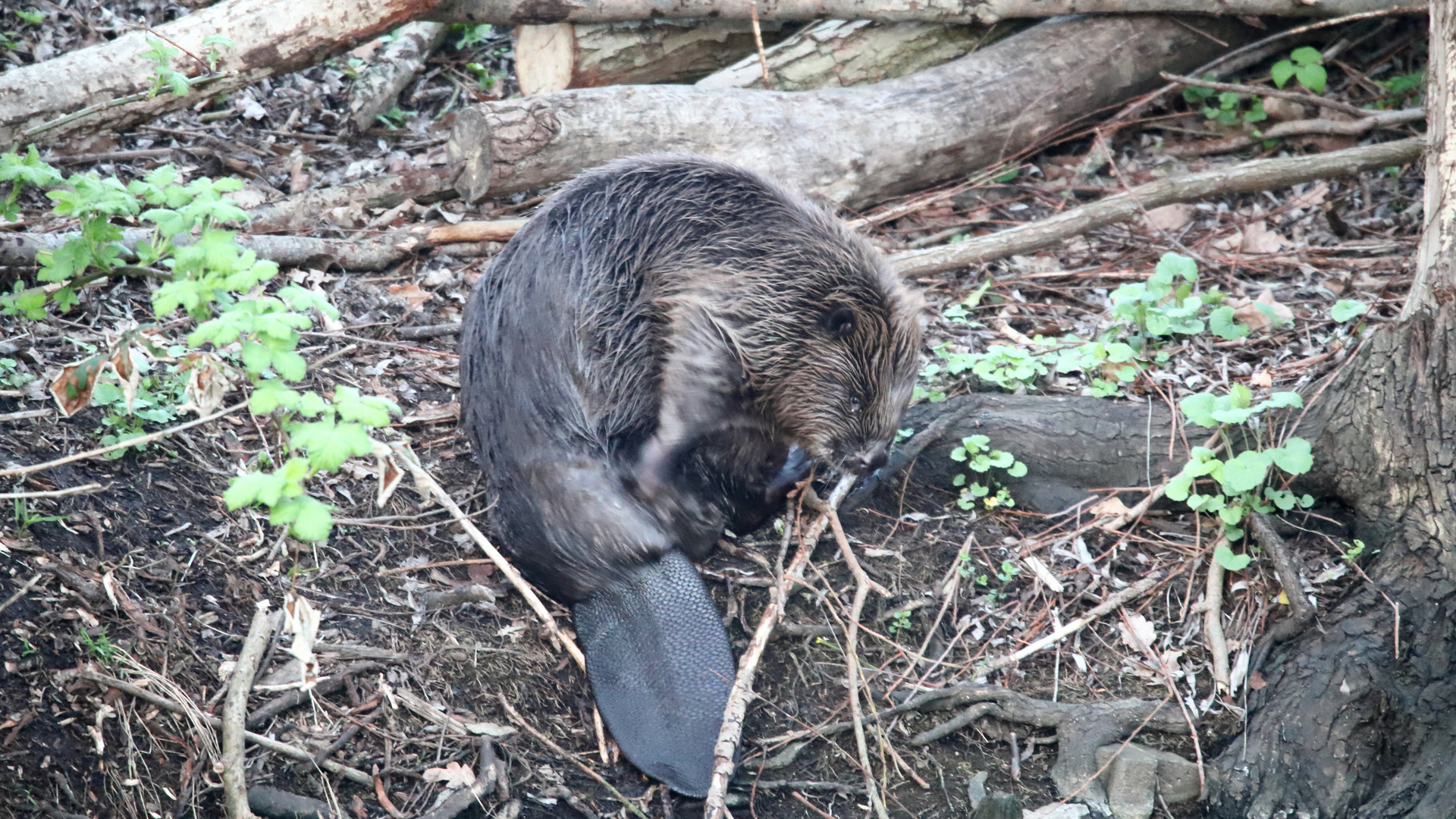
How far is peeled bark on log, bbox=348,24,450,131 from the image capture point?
491cm

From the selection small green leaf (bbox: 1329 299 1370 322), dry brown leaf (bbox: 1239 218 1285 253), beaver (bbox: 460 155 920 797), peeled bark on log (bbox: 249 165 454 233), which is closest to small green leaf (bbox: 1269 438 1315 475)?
small green leaf (bbox: 1329 299 1370 322)

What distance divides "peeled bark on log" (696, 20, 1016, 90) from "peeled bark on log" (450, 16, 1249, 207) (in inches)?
6.9

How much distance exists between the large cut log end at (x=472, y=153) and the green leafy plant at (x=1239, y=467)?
271 cm

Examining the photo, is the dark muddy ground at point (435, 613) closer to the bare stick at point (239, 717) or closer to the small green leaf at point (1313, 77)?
the bare stick at point (239, 717)

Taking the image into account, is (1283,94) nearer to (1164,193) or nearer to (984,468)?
(1164,193)

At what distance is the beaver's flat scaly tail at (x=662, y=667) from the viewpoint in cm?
255

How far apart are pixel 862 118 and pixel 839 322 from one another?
1629 millimetres

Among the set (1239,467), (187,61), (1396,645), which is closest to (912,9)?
(1239,467)

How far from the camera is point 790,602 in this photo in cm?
311

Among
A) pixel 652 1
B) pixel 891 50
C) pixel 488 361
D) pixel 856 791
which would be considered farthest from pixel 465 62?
pixel 856 791

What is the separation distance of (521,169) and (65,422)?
2.03 metres

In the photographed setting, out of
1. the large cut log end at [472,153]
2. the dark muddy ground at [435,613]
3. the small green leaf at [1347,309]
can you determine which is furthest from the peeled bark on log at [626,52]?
the small green leaf at [1347,309]

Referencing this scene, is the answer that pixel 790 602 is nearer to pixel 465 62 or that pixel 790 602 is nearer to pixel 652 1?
pixel 652 1

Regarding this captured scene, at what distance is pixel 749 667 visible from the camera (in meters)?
2.66
